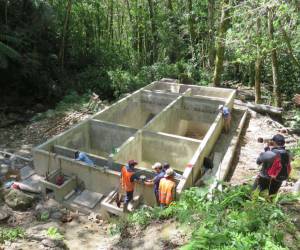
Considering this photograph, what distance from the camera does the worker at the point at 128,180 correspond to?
766 cm

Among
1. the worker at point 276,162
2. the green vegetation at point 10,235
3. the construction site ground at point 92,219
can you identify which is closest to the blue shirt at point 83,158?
the construction site ground at point 92,219

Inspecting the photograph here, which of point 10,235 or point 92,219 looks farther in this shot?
point 92,219

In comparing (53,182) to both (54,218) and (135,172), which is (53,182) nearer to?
(54,218)


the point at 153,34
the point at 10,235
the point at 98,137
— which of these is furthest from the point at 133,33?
the point at 10,235

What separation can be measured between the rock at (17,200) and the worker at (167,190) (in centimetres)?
350

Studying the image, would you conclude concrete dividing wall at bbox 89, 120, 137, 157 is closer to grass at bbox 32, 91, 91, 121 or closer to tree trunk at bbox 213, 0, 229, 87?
→ grass at bbox 32, 91, 91, 121

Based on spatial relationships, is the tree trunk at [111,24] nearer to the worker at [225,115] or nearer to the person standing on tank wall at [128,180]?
the worker at [225,115]

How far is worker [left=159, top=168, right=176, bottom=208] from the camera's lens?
7113mm

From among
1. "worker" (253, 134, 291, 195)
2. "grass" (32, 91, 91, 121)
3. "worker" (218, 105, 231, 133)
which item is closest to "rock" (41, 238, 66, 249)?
"worker" (253, 134, 291, 195)

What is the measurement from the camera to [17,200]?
8.46 meters

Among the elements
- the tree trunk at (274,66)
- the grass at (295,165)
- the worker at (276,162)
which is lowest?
the grass at (295,165)

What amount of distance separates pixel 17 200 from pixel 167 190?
12.7 ft

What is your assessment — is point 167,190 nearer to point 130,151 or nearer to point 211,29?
point 130,151

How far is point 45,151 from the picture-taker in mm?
9406
